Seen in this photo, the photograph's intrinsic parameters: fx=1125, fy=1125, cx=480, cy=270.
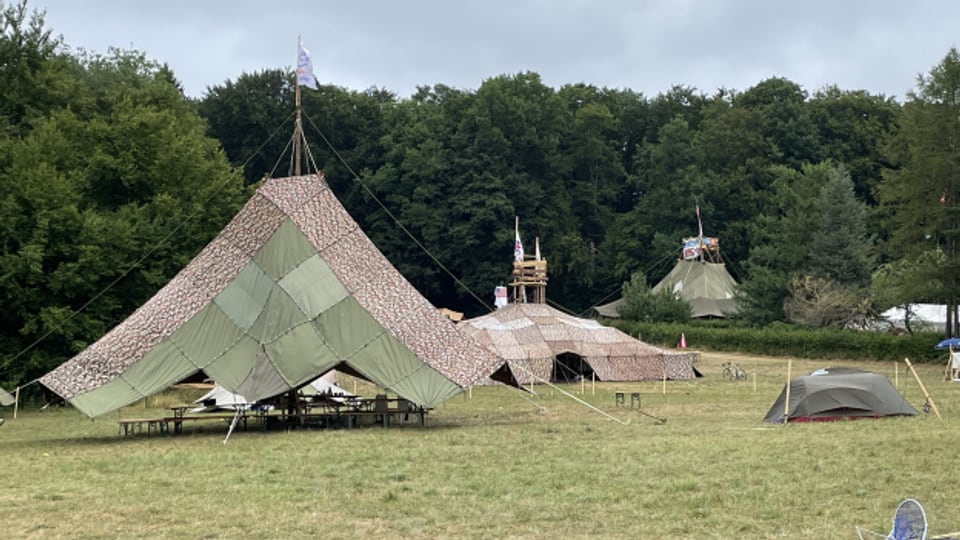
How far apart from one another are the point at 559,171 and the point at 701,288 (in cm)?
1616

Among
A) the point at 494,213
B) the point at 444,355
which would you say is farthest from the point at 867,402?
the point at 494,213

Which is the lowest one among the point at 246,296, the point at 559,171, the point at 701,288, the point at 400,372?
the point at 400,372

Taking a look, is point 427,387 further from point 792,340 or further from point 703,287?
point 703,287

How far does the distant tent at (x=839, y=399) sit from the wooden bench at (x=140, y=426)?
13.0 meters

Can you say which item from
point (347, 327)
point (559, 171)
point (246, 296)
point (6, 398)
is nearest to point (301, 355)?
point (347, 327)

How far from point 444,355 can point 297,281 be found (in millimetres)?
3519

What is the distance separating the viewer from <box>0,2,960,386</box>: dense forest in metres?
40.6

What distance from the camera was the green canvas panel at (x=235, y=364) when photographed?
75.0 ft

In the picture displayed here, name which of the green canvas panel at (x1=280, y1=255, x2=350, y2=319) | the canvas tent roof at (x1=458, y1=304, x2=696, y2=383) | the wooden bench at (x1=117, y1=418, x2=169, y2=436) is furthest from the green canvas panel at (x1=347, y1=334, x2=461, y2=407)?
the canvas tent roof at (x1=458, y1=304, x2=696, y2=383)

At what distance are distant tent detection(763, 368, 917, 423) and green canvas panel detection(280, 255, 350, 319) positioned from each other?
9780 mm

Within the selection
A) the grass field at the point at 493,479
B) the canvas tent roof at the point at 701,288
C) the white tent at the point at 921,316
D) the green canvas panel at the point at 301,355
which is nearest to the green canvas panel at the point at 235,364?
the green canvas panel at the point at 301,355

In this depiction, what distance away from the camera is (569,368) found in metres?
43.8

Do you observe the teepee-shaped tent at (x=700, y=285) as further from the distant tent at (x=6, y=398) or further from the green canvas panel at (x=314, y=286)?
the green canvas panel at (x=314, y=286)

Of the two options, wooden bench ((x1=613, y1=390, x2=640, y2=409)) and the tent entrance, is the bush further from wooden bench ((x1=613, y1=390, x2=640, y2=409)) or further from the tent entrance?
wooden bench ((x1=613, y1=390, x2=640, y2=409))
